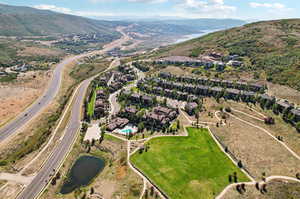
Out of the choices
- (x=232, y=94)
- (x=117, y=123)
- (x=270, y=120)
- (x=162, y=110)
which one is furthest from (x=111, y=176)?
(x=232, y=94)

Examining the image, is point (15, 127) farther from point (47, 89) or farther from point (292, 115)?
point (292, 115)

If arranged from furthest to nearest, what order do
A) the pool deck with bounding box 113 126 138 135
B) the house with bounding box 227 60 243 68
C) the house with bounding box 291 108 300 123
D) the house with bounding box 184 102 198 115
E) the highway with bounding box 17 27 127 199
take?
the house with bounding box 227 60 243 68, the house with bounding box 184 102 198 115, the pool deck with bounding box 113 126 138 135, the house with bounding box 291 108 300 123, the highway with bounding box 17 27 127 199

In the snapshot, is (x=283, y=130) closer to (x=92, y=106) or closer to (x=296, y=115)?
(x=296, y=115)

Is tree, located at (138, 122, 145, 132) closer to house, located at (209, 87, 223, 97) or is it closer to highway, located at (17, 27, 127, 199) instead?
highway, located at (17, 27, 127, 199)

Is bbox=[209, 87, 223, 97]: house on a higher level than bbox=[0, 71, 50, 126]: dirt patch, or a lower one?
higher

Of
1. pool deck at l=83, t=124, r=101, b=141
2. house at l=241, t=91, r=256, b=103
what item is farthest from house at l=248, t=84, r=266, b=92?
pool deck at l=83, t=124, r=101, b=141

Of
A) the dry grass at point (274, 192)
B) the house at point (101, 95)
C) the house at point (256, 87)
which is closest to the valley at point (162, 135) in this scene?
the dry grass at point (274, 192)

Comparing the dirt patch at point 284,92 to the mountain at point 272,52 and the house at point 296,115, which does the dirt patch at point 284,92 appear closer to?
the mountain at point 272,52

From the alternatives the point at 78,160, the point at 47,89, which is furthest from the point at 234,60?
the point at 47,89
